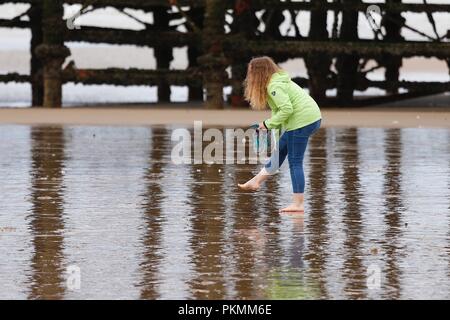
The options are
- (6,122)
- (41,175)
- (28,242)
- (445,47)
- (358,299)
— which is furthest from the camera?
(445,47)

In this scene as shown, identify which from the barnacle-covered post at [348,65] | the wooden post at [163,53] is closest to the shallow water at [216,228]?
the barnacle-covered post at [348,65]

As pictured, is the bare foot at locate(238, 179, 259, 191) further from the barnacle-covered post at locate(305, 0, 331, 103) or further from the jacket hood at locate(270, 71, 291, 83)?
the barnacle-covered post at locate(305, 0, 331, 103)

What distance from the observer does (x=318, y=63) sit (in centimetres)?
3061

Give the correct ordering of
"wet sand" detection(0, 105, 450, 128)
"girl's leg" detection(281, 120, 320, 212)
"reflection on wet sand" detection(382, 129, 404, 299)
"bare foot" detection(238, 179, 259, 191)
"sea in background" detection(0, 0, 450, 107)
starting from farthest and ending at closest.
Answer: "sea in background" detection(0, 0, 450, 107)
"wet sand" detection(0, 105, 450, 128)
"bare foot" detection(238, 179, 259, 191)
"girl's leg" detection(281, 120, 320, 212)
"reflection on wet sand" detection(382, 129, 404, 299)

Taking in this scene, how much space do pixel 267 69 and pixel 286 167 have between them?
15.1 ft

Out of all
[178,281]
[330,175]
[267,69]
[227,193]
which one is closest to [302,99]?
[267,69]

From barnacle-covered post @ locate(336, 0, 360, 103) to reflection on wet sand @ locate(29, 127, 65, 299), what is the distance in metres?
12.0

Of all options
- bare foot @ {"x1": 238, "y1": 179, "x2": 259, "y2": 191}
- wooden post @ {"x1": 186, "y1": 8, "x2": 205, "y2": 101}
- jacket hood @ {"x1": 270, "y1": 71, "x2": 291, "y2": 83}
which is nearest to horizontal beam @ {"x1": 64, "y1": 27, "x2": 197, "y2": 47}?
wooden post @ {"x1": 186, "y1": 8, "x2": 205, "y2": 101}

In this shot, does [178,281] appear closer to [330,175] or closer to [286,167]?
[330,175]

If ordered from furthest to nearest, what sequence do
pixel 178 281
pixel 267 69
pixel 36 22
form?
pixel 36 22 < pixel 267 69 < pixel 178 281

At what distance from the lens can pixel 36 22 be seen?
104 ft

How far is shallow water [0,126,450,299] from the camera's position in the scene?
8.73 m

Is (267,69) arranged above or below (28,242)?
above

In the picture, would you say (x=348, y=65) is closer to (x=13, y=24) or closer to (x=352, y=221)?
(x=13, y=24)
